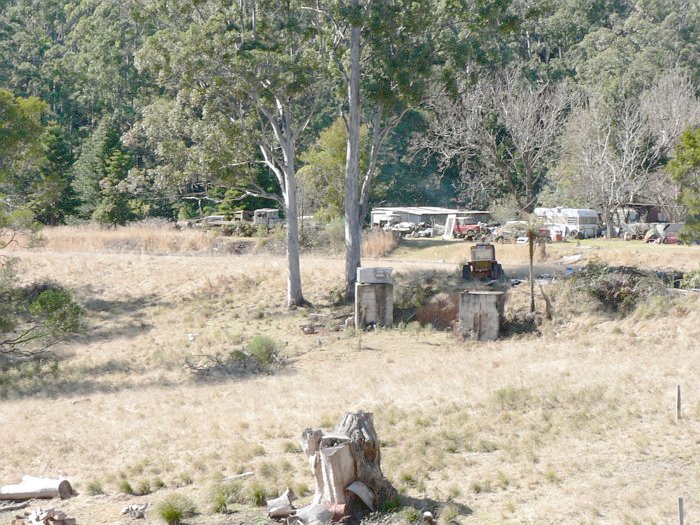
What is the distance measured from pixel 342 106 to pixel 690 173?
28.5 m

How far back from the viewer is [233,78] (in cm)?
3203

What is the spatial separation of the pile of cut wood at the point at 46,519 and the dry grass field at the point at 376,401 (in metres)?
0.78

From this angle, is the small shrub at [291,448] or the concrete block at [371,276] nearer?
the small shrub at [291,448]

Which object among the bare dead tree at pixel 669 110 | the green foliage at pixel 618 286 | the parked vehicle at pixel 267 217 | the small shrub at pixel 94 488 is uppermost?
the bare dead tree at pixel 669 110

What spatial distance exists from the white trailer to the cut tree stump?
42.1m

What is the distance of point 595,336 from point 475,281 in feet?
18.2

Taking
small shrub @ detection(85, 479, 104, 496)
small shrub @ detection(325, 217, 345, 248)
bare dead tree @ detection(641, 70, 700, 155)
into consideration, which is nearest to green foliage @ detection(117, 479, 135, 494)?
small shrub @ detection(85, 479, 104, 496)

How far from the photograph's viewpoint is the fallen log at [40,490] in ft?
49.6

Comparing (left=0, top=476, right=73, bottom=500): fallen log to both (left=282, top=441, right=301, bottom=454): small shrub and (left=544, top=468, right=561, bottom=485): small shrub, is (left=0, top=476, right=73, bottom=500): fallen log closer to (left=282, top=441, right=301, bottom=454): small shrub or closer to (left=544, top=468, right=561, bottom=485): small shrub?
(left=282, top=441, right=301, bottom=454): small shrub

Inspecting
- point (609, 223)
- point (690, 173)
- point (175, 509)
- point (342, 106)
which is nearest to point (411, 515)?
point (175, 509)

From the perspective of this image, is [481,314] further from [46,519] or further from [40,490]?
[46,519]

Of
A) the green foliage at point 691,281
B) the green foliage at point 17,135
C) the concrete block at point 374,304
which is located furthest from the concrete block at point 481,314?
the green foliage at point 17,135

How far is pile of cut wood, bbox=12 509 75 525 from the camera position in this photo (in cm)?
1282

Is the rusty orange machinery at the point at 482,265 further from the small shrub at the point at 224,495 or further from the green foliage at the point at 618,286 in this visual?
the small shrub at the point at 224,495
